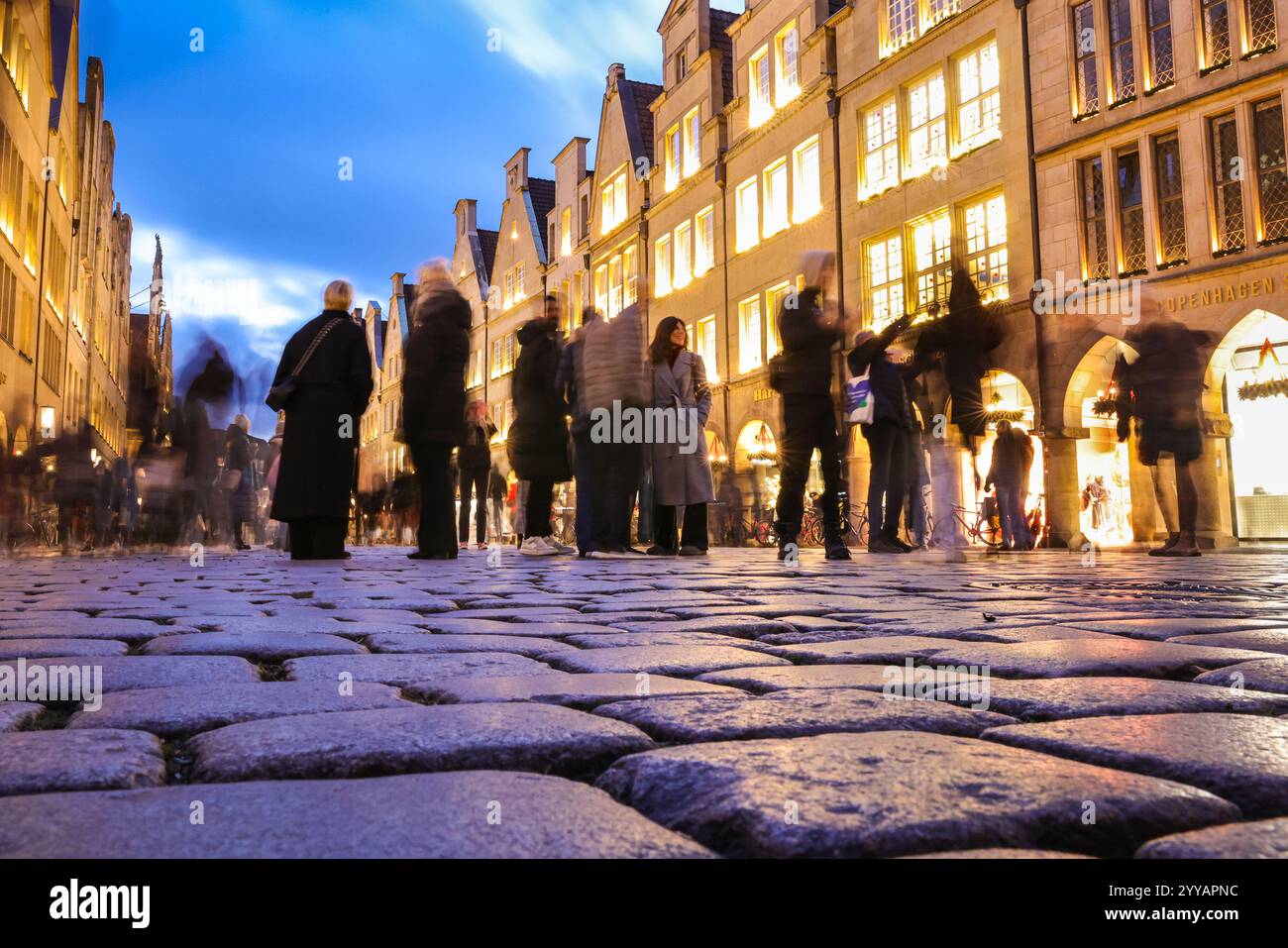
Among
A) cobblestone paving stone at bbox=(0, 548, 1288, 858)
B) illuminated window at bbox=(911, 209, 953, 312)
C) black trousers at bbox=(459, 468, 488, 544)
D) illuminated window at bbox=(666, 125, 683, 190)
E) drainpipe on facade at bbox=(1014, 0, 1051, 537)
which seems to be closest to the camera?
cobblestone paving stone at bbox=(0, 548, 1288, 858)

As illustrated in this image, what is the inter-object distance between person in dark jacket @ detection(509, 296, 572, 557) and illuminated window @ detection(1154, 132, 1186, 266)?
35.2 ft

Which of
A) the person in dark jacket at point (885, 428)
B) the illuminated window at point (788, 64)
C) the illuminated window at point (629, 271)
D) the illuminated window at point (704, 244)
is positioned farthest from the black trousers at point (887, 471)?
the illuminated window at point (629, 271)

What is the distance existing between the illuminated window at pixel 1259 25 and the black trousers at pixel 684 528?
10.9 metres

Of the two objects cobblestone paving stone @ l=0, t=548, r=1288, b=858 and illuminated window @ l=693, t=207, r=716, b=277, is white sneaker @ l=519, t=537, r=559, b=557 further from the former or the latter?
illuminated window @ l=693, t=207, r=716, b=277

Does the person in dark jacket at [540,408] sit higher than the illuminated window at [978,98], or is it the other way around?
the illuminated window at [978,98]

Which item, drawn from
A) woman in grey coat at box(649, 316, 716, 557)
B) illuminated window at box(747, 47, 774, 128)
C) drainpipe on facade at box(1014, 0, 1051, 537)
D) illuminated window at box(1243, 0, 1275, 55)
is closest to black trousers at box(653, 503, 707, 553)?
woman in grey coat at box(649, 316, 716, 557)

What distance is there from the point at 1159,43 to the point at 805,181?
8795 mm

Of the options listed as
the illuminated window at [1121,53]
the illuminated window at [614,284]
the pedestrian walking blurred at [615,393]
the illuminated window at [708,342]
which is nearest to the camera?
the pedestrian walking blurred at [615,393]

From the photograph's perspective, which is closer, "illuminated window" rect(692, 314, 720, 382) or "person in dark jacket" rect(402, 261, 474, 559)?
"person in dark jacket" rect(402, 261, 474, 559)

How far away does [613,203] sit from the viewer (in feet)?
111

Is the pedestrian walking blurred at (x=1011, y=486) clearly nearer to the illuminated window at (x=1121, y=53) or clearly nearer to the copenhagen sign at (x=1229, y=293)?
the copenhagen sign at (x=1229, y=293)

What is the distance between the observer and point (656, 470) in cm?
980

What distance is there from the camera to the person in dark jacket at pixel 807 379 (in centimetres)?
859

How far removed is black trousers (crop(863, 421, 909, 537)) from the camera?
32.0ft
